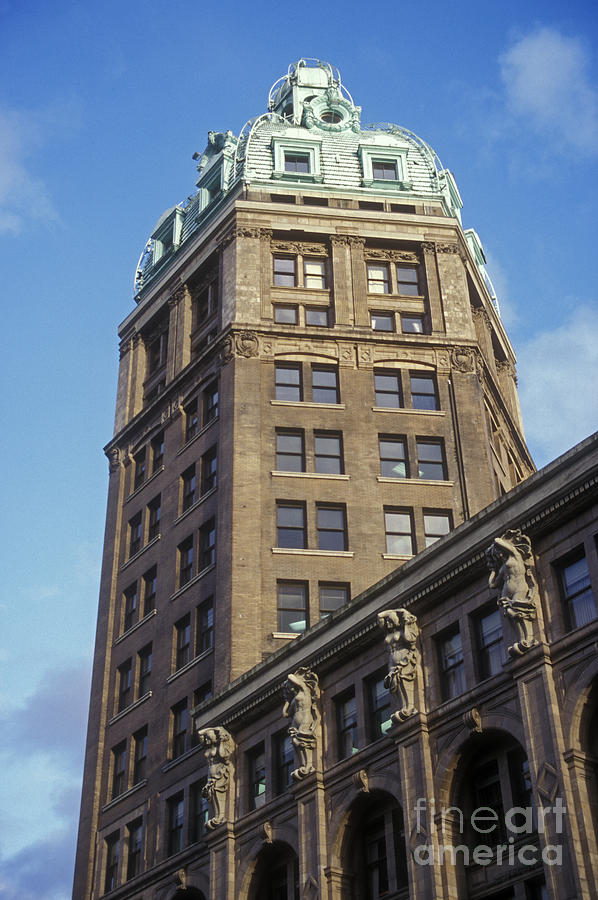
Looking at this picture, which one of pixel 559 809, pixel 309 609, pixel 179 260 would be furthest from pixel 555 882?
pixel 179 260

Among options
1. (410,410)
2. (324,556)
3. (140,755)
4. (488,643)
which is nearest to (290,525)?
(324,556)

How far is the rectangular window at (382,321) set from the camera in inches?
2825

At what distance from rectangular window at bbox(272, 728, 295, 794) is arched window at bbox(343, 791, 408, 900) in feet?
13.0

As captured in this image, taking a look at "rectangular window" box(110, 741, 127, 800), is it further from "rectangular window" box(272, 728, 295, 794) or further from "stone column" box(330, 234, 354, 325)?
"stone column" box(330, 234, 354, 325)

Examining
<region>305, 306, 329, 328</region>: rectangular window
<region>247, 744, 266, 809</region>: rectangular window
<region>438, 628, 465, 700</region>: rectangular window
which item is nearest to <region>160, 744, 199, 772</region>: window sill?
<region>247, 744, 266, 809</region>: rectangular window

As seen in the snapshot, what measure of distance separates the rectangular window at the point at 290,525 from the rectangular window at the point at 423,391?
10.0 m

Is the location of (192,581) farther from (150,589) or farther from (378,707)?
(378,707)

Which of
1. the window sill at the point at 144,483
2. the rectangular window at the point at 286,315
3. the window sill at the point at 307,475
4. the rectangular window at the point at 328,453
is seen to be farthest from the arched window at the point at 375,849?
the rectangular window at the point at 286,315

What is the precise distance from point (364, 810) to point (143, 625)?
2499 centimetres

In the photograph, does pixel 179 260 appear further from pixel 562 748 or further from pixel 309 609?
pixel 562 748

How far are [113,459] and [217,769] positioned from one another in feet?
99.2

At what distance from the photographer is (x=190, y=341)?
7519 cm

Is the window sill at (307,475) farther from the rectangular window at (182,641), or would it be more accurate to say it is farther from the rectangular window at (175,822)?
the rectangular window at (175,822)

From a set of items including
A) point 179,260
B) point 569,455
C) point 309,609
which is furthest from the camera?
point 179,260
